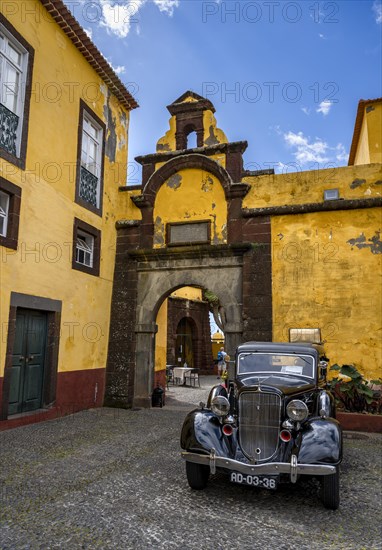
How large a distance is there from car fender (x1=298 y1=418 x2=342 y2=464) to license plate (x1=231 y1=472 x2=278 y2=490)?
34 cm

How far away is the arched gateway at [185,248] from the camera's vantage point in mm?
9805

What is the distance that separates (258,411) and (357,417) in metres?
4.41

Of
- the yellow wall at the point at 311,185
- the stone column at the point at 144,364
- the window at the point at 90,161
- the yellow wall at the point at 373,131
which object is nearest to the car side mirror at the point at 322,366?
the yellow wall at the point at 311,185

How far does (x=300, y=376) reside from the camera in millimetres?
5074

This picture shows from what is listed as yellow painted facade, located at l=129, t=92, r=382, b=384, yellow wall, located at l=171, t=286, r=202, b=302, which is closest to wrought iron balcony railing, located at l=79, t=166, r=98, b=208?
yellow painted facade, located at l=129, t=92, r=382, b=384

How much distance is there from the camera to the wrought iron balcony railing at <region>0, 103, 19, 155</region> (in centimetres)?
727

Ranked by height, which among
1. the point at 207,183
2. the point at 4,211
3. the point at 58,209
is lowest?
the point at 4,211

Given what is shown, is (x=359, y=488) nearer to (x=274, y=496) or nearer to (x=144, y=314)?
(x=274, y=496)

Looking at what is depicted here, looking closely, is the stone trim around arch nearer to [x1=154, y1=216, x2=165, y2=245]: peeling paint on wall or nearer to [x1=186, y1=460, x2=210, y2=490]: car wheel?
[x1=154, y1=216, x2=165, y2=245]: peeling paint on wall

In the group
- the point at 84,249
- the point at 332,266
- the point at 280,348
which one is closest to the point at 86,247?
the point at 84,249

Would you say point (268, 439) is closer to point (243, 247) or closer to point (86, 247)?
point (243, 247)

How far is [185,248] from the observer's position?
10.3 m

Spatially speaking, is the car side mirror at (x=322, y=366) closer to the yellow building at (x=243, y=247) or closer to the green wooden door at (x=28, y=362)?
the yellow building at (x=243, y=247)

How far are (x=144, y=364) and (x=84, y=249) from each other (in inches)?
130
